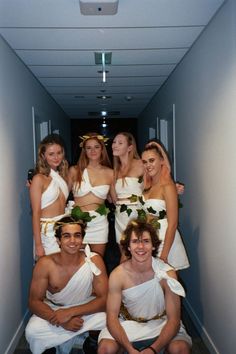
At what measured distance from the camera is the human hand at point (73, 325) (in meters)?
2.31

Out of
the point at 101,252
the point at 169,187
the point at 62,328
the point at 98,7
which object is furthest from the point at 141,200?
the point at 98,7

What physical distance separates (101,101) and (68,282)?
3906 mm

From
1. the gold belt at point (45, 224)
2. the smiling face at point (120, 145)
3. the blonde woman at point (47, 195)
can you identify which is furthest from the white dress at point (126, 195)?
the gold belt at point (45, 224)

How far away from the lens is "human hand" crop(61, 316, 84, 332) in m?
2.31

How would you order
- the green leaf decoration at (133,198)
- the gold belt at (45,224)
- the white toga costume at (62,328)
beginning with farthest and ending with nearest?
the green leaf decoration at (133,198) → the gold belt at (45,224) → the white toga costume at (62,328)

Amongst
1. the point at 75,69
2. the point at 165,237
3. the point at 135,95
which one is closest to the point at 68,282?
the point at 165,237

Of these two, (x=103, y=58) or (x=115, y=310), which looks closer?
(x=115, y=310)

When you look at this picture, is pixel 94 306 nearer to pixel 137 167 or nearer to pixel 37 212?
pixel 37 212

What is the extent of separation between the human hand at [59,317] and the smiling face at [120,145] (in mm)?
1367

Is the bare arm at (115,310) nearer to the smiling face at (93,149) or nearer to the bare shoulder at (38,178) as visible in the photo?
the bare shoulder at (38,178)

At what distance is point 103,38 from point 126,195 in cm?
122

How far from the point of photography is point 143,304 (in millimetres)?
2275

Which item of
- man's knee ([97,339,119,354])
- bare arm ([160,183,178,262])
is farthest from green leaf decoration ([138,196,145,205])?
man's knee ([97,339,119,354])

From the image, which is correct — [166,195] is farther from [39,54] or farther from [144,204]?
[39,54]
